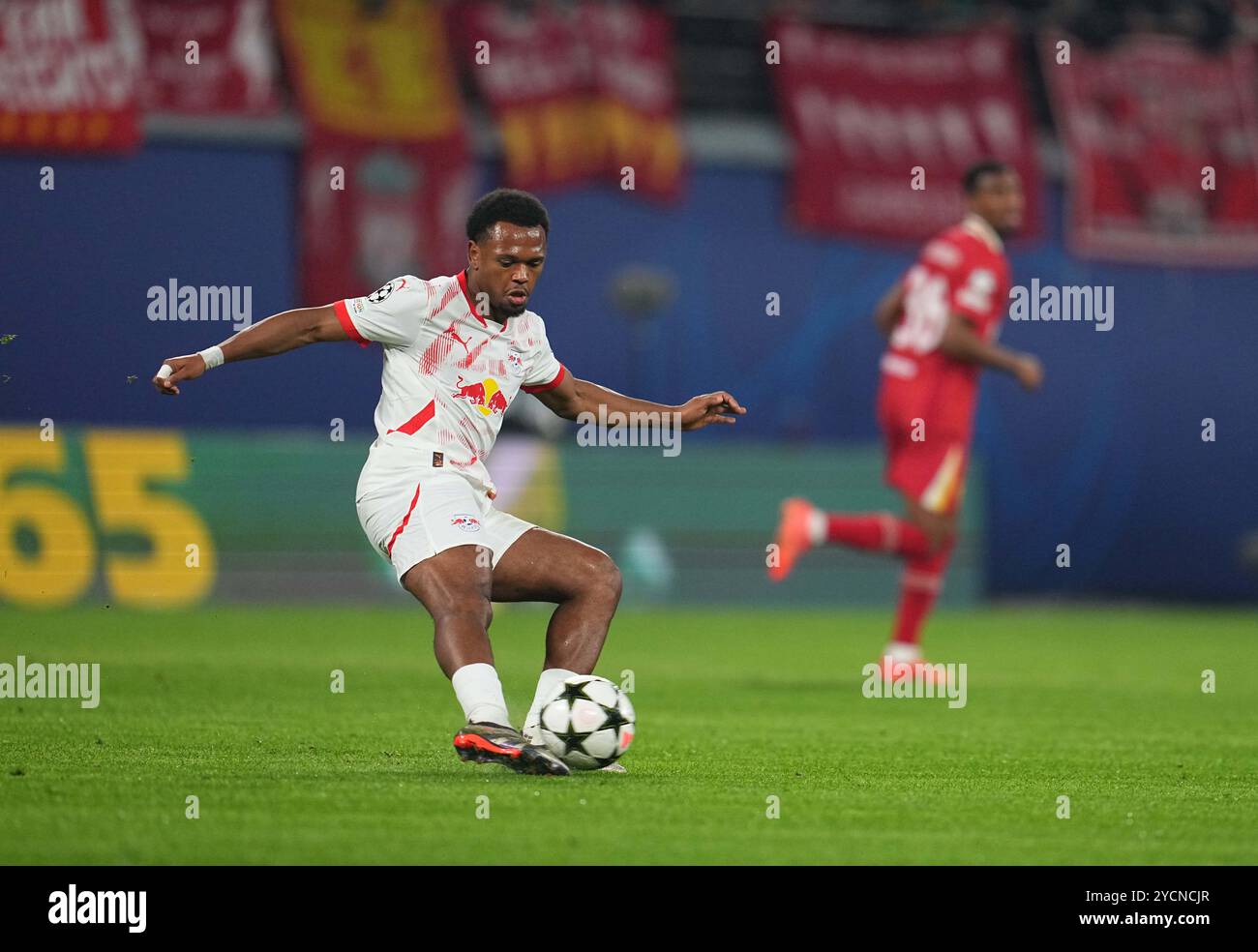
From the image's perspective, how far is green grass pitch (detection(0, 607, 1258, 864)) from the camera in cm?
534

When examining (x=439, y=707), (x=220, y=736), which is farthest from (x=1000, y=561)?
(x=220, y=736)

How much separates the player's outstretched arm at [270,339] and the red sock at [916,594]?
475 cm

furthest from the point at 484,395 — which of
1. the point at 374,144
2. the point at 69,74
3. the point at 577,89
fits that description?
the point at 577,89

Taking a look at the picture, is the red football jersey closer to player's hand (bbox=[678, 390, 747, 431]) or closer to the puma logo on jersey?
player's hand (bbox=[678, 390, 747, 431])

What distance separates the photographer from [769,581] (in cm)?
1725

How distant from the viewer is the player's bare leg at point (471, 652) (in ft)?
21.3

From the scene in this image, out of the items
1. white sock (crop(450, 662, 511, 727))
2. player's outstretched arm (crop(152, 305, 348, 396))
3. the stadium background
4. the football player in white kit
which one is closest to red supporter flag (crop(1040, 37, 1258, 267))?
the stadium background

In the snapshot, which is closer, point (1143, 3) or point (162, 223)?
point (162, 223)

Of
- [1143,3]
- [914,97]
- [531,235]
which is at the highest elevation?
[1143,3]

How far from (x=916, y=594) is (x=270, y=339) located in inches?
197

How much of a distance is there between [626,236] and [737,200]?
1237 millimetres

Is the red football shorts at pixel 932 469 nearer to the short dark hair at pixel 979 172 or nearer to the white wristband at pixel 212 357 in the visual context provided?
the short dark hair at pixel 979 172

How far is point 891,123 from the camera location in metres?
20.2
